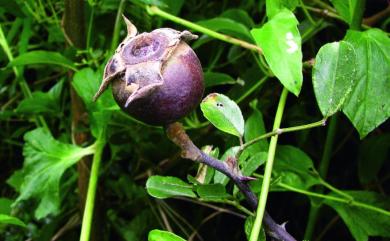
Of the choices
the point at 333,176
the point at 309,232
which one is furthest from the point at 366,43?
the point at 333,176

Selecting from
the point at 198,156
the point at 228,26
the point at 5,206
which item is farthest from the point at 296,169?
the point at 5,206

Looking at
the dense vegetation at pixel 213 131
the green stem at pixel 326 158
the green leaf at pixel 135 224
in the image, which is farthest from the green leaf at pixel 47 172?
the green stem at pixel 326 158

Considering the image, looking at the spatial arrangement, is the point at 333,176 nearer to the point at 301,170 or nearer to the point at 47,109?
the point at 301,170

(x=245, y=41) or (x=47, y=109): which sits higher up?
(x=245, y=41)

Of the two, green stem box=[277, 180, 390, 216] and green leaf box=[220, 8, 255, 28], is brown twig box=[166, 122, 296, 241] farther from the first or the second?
green leaf box=[220, 8, 255, 28]

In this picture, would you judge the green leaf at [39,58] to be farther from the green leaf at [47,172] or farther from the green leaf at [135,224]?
the green leaf at [135,224]

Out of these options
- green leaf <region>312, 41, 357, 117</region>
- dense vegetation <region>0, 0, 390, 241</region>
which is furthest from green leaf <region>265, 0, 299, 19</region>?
green leaf <region>312, 41, 357, 117</region>

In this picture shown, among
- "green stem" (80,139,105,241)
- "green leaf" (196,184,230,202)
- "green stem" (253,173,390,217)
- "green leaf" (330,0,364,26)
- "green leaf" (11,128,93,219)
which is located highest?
"green leaf" (330,0,364,26)
